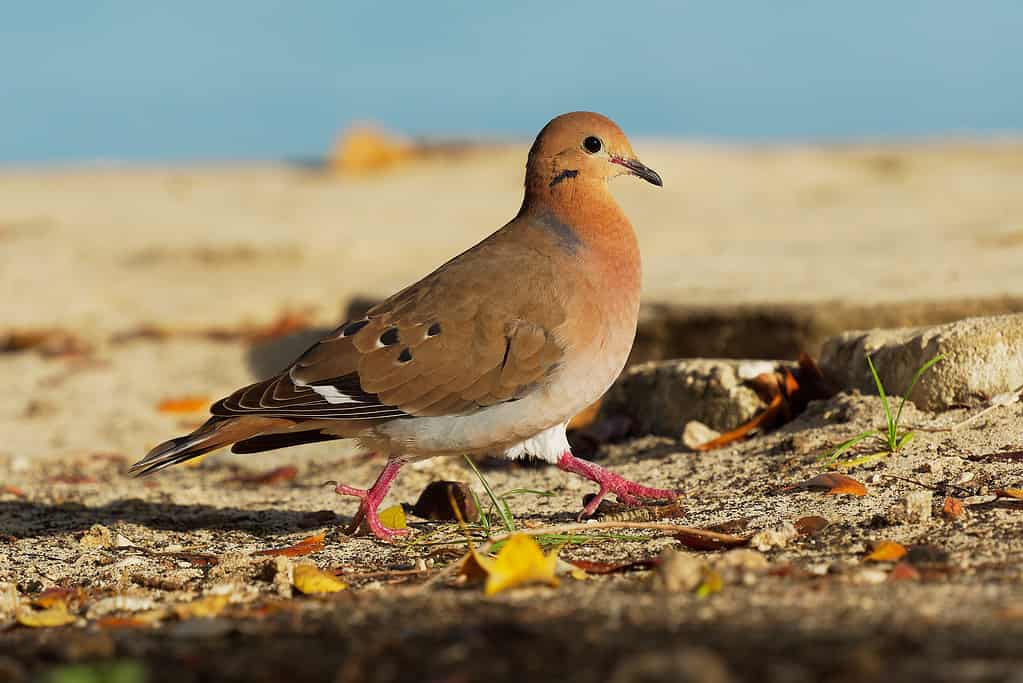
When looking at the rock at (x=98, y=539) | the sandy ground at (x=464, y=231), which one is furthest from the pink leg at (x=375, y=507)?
the sandy ground at (x=464, y=231)

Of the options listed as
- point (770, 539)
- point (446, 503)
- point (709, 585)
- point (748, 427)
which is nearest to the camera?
point (709, 585)

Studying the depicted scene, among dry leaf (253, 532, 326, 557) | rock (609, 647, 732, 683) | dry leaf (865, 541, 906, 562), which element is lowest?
rock (609, 647, 732, 683)

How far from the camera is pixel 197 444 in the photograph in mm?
4016

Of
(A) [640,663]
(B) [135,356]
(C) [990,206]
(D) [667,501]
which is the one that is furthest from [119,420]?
(C) [990,206]

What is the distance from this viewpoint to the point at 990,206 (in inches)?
458

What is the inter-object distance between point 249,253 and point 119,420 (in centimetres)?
494

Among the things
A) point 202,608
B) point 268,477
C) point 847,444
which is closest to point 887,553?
point 847,444

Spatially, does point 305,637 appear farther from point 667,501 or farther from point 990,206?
point 990,206

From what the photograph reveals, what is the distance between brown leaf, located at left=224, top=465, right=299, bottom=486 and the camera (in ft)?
18.5

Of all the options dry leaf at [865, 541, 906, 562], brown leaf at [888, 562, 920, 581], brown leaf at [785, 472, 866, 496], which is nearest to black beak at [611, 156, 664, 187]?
brown leaf at [785, 472, 866, 496]

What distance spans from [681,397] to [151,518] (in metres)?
2.04

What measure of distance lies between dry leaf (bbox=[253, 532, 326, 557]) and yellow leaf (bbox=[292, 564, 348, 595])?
25.6 inches

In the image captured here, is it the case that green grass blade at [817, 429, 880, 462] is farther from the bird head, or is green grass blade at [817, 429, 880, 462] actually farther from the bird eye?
the bird eye

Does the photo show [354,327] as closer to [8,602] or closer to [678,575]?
[8,602]
